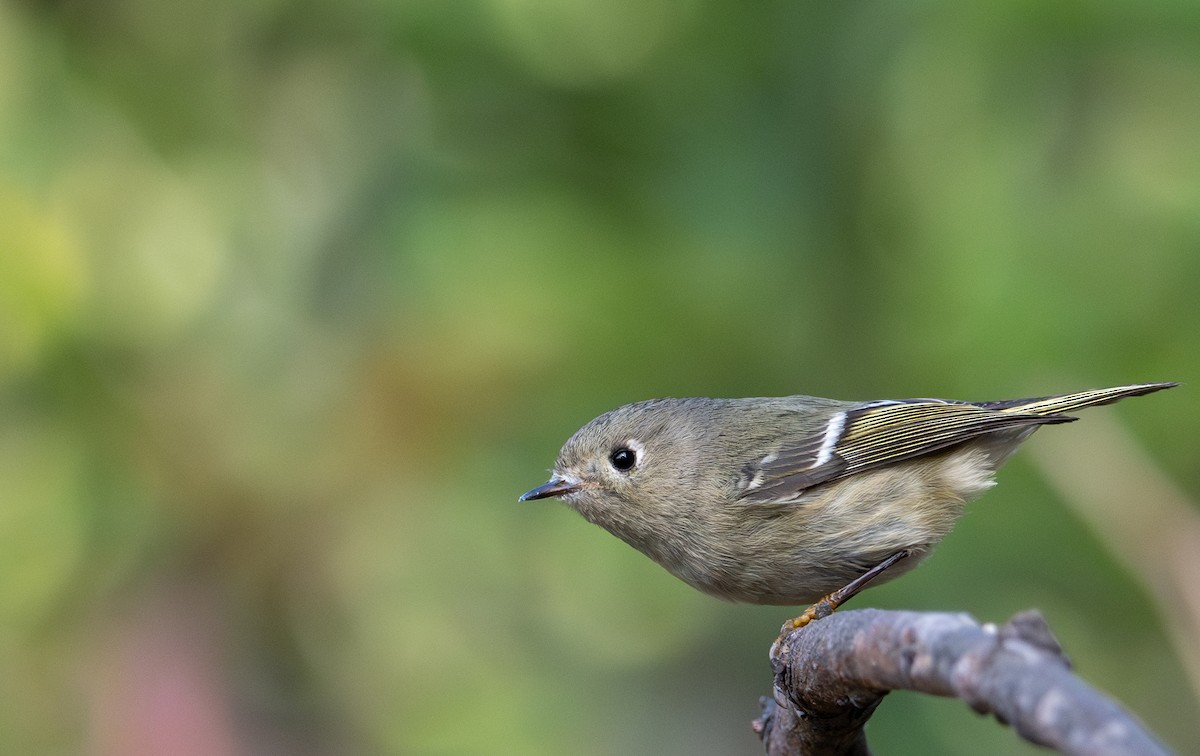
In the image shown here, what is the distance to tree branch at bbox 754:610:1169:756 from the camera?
960 mm

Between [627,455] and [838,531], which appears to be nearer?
[838,531]

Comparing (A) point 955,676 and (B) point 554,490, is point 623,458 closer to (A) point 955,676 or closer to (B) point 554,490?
(B) point 554,490

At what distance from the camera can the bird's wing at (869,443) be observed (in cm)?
248

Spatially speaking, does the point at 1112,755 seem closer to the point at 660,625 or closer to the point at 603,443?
the point at 603,443

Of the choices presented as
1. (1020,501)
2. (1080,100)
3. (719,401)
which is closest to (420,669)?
(719,401)

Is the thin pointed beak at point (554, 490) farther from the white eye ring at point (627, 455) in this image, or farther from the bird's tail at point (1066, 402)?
the bird's tail at point (1066, 402)

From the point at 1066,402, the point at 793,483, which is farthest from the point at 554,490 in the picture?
the point at 1066,402

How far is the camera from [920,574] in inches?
119

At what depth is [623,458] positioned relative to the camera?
8.88 ft

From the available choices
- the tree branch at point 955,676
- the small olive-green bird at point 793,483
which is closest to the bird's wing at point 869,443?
the small olive-green bird at point 793,483

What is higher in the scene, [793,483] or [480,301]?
[480,301]

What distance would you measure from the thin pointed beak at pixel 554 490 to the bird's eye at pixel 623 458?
3.9 inches

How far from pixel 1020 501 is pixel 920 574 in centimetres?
31

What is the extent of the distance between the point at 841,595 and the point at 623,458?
610mm
